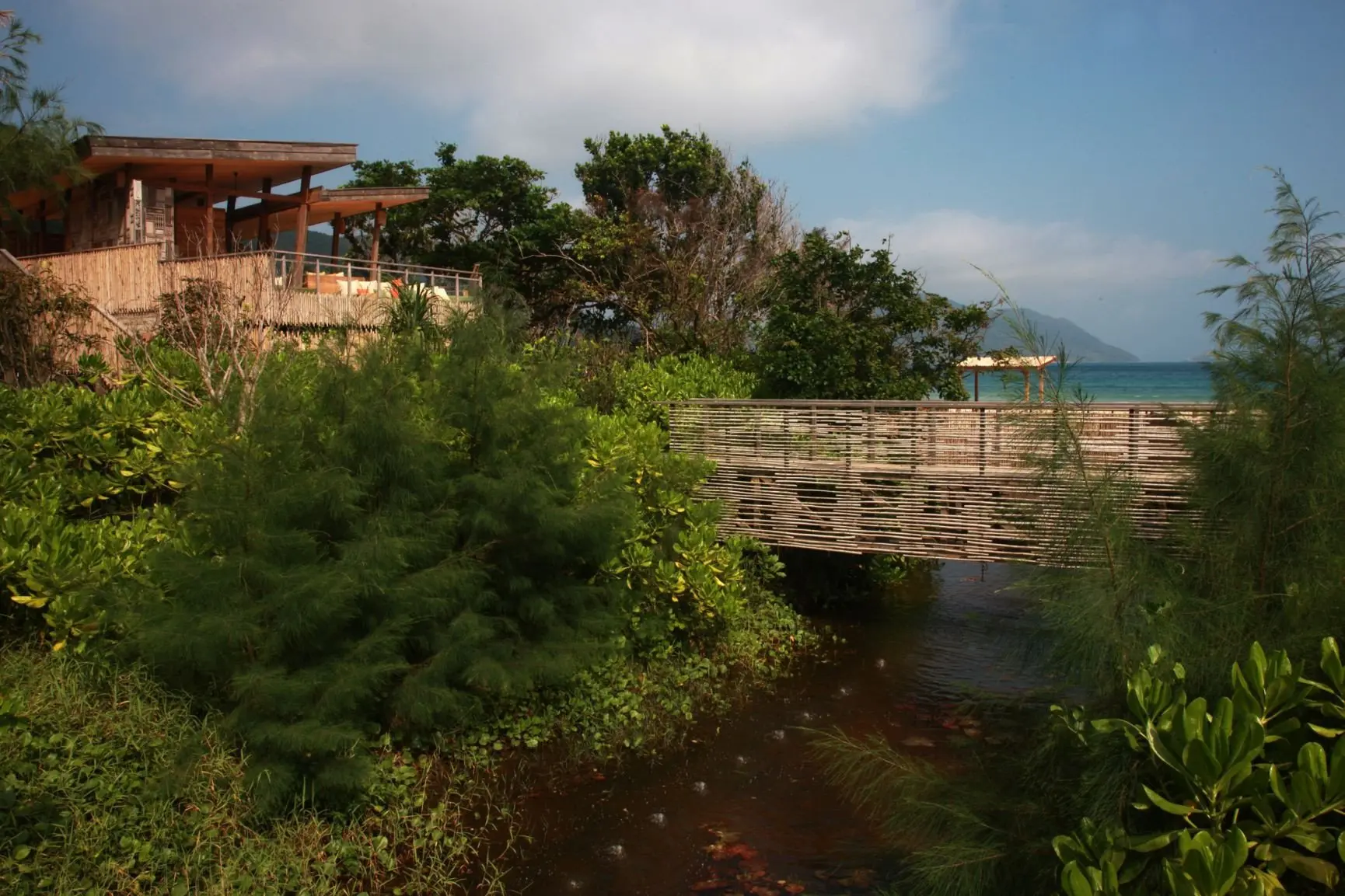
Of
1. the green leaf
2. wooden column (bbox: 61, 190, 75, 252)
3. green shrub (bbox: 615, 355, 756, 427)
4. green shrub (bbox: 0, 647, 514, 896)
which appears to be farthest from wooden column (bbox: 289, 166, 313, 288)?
the green leaf

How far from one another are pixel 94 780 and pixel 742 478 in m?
6.30

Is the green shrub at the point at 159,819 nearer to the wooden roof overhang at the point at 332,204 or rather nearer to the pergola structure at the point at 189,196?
the pergola structure at the point at 189,196

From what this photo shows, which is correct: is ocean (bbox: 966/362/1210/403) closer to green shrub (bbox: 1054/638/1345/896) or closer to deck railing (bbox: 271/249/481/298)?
green shrub (bbox: 1054/638/1345/896)

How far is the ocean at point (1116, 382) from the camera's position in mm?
4020

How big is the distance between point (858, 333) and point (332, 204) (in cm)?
1178

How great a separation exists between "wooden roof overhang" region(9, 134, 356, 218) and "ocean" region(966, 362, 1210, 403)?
11765 millimetres

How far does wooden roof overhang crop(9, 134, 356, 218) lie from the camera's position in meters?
15.0

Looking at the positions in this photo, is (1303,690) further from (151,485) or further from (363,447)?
(151,485)

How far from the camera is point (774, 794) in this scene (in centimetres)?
669

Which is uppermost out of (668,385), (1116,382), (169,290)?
(1116,382)

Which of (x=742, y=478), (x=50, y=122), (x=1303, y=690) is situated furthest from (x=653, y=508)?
(x=50, y=122)

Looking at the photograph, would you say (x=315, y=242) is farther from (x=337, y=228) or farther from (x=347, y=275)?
(x=347, y=275)

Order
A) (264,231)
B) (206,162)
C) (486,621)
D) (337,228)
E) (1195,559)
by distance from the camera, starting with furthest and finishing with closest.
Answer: (337,228) < (264,231) < (206,162) < (486,621) < (1195,559)

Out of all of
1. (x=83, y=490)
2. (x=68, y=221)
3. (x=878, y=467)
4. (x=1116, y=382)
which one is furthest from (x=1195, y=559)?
(x=1116, y=382)
